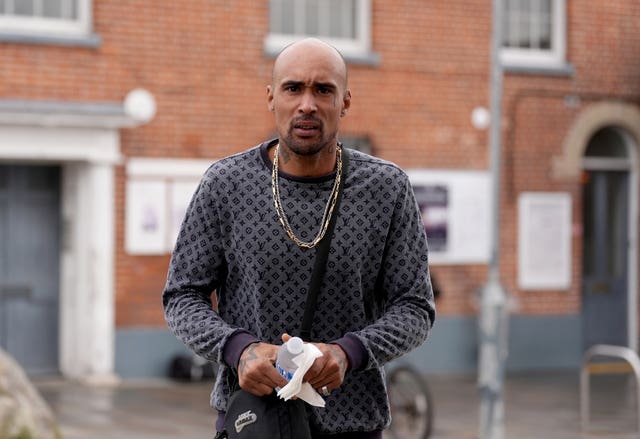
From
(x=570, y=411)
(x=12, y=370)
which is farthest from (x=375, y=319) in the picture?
(x=570, y=411)

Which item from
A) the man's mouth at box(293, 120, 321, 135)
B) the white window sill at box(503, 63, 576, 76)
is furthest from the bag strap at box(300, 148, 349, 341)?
the white window sill at box(503, 63, 576, 76)

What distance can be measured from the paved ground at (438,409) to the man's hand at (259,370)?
841 centimetres

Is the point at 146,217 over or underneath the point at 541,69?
underneath

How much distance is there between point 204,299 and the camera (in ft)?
10.8

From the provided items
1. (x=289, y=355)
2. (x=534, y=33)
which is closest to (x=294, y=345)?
(x=289, y=355)

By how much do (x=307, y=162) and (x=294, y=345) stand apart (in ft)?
1.70

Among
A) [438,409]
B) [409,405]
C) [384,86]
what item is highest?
[384,86]

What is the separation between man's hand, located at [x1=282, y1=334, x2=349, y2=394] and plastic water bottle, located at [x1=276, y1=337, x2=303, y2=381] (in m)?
0.04

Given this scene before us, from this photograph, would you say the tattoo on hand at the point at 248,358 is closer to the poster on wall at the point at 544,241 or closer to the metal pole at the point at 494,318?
the metal pole at the point at 494,318

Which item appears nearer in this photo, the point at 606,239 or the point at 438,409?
the point at 438,409

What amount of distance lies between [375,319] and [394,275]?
125 millimetres

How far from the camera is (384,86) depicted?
1662cm

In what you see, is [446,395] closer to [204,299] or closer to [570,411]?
[570,411]

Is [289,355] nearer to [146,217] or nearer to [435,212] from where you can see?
[146,217]
